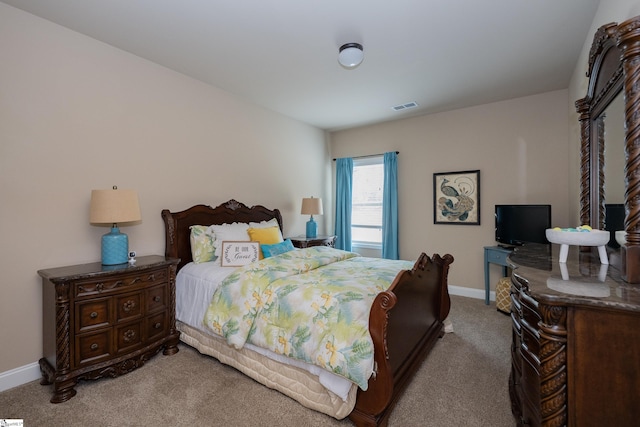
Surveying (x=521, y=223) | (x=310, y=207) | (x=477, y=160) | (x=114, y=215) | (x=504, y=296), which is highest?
(x=477, y=160)

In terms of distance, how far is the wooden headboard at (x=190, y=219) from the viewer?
3150mm

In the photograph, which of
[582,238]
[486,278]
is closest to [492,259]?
[486,278]

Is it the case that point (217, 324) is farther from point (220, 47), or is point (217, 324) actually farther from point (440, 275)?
point (220, 47)

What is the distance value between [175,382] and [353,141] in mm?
4423

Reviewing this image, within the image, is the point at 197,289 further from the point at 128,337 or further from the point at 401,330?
the point at 401,330

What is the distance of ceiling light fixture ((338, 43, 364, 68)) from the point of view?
8.67 feet

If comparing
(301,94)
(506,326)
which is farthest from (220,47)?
(506,326)

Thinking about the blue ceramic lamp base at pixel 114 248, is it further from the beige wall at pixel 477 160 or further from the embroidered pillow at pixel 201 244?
the beige wall at pixel 477 160

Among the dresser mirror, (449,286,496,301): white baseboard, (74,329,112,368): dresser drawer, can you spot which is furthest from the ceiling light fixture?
(449,286,496,301): white baseboard

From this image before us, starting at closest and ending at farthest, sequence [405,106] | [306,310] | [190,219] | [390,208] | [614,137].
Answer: [614,137], [306,310], [190,219], [405,106], [390,208]

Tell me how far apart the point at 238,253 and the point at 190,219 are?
769 millimetres

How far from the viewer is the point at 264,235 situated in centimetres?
360

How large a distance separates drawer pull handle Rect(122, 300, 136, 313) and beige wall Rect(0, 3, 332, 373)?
61 centimetres

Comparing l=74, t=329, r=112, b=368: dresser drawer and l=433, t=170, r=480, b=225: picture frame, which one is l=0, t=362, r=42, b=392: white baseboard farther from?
l=433, t=170, r=480, b=225: picture frame
